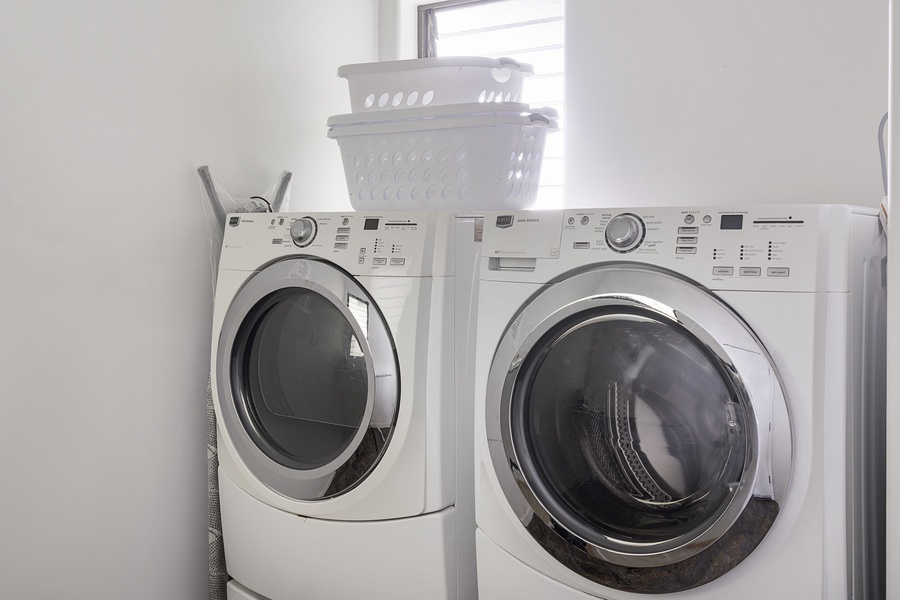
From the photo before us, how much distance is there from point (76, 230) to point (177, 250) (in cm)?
27

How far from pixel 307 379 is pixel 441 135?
65 cm

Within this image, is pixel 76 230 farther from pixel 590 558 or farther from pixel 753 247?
pixel 753 247

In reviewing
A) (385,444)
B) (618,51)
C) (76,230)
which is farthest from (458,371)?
(618,51)

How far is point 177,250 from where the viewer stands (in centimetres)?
174

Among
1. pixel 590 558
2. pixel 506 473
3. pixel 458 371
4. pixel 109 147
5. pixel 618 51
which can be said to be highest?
pixel 618 51

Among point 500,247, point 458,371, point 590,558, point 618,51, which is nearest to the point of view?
point 590,558

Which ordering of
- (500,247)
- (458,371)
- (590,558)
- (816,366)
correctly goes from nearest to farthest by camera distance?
(816,366)
(590,558)
(500,247)
(458,371)

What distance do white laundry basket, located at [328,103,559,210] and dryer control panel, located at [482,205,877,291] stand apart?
0.33 meters

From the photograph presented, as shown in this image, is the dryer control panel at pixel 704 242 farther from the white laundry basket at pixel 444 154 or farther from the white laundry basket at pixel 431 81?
the white laundry basket at pixel 431 81

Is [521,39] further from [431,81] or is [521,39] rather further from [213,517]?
[213,517]

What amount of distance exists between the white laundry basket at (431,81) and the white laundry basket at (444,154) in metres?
0.09

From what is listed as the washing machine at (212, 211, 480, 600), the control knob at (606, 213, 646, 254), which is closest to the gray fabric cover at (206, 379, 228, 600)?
the washing machine at (212, 211, 480, 600)

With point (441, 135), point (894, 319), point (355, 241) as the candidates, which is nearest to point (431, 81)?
point (441, 135)

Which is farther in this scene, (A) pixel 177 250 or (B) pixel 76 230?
(A) pixel 177 250
